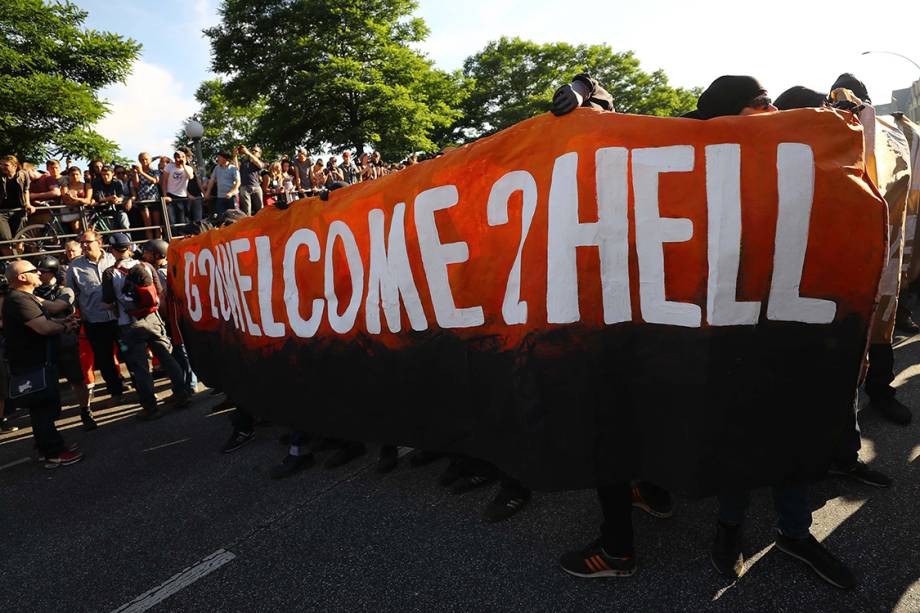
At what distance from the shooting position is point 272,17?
2245 centimetres

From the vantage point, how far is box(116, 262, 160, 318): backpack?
567 cm

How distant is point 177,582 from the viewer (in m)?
2.72

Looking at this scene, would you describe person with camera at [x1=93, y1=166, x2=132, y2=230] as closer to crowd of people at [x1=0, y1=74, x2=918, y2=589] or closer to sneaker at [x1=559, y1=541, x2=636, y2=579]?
crowd of people at [x1=0, y1=74, x2=918, y2=589]

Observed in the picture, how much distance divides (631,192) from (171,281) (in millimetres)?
4787

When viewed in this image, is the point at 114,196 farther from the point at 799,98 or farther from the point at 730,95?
the point at 799,98

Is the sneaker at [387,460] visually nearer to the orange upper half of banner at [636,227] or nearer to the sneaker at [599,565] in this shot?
the orange upper half of banner at [636,227]

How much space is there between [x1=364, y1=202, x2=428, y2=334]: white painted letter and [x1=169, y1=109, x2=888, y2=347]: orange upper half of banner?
0.04 feet

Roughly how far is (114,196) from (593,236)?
33.5 feet

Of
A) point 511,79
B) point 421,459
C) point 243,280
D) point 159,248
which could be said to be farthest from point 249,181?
point 511,79

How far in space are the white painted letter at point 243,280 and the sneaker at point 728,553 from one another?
3.33 m

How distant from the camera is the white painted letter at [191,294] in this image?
15.6 feet

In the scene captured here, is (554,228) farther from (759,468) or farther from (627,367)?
(759,468)

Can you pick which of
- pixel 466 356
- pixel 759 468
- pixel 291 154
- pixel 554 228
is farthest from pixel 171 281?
pixel 291 154

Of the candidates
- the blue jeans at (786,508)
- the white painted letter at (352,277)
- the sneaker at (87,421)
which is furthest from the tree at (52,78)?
the blue jeans at (786,508)
